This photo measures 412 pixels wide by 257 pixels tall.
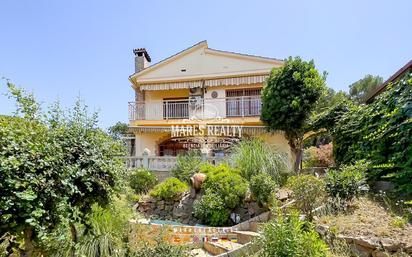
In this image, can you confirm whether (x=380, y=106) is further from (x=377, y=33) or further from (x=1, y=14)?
(x=1, y=14)

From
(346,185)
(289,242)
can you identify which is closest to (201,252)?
(289,242)

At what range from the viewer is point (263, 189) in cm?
976

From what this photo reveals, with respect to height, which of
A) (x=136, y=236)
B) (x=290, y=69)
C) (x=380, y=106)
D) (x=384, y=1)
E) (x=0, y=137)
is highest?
(x=384, y=1)

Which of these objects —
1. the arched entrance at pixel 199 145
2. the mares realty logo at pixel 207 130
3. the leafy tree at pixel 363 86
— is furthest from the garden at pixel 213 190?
the leafy tree at pixel 363 86

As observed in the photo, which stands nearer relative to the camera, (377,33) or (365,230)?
(365,230)

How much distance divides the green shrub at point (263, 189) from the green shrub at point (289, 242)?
13.4 feet

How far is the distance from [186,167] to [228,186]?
3492 millimetres

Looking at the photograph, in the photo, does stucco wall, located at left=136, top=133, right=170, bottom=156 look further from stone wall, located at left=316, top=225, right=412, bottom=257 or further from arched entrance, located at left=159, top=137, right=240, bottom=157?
stone wall, located at left=316, top=225, right=412, bottom=257

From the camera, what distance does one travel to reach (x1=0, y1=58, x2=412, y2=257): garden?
4418mm

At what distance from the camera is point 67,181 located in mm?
4613

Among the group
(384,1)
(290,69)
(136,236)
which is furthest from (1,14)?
(384,1)

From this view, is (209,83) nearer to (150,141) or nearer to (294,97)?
(150,141)

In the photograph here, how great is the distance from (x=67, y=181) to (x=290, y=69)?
1234 centimetres

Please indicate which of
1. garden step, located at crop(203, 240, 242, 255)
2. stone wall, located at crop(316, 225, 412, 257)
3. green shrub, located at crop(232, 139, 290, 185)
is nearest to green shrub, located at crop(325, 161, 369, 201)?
stone wall, located at crop(316, 225, 412, 257)
